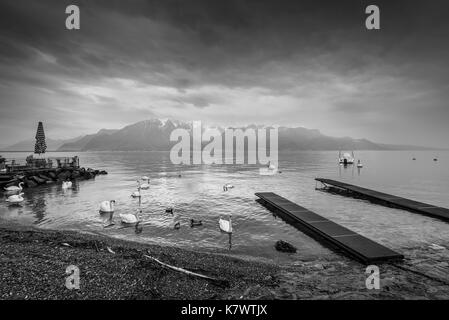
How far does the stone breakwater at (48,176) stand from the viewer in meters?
45.1

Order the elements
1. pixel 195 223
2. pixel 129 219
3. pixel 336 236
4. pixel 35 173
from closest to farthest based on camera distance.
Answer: pixel 336 236, pixel 195 223, pixel 129 219, pixel 35 173

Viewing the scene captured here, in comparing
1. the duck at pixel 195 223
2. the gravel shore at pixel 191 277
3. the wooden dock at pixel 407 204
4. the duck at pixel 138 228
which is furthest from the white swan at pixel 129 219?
the wooden dock at pixel 407 204

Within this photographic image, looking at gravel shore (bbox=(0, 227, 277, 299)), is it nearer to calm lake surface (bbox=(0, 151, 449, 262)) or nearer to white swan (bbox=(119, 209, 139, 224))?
calm lake surface (bbox=(0, 151, 449, 262))

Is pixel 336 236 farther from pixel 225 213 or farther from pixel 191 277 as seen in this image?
pixel 225 213

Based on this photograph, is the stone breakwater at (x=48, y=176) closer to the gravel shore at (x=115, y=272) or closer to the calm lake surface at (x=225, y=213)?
→ the calm lake surface at (x=225, y=213)

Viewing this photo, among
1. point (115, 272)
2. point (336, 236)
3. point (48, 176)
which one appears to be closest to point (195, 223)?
point (115, 272)

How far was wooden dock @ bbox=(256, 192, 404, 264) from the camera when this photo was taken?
14.0 m

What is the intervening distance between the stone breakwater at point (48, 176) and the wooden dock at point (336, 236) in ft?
149

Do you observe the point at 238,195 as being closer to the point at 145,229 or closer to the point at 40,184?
the point at 145,229

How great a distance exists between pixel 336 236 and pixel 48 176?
59118 mm

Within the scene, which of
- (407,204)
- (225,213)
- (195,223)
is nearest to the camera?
(195,223)

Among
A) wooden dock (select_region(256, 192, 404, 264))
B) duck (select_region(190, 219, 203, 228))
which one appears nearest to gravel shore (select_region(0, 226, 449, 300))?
wooden dock (select_region(256, 192, 404, 264))

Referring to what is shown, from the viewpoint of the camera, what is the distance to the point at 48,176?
53.8m
